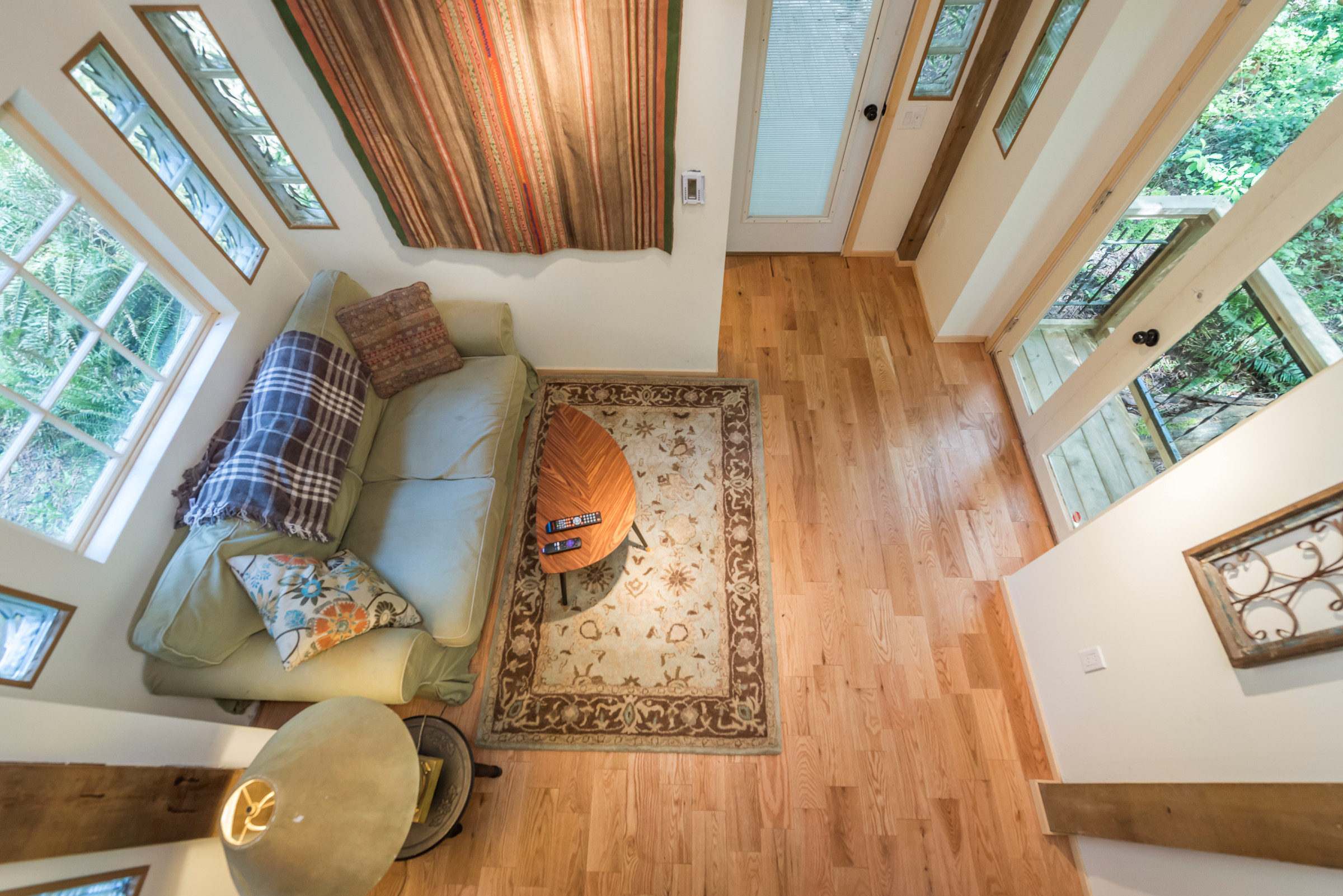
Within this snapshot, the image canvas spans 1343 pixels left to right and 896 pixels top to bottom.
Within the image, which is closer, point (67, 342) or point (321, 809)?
point (321, 809)

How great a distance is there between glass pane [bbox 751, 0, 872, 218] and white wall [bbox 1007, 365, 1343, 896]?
8.00 ft

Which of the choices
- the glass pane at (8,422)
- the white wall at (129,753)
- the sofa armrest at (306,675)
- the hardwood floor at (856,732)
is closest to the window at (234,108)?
the glass pane at (8,422)

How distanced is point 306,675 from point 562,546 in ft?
3.24

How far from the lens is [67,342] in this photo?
194cm

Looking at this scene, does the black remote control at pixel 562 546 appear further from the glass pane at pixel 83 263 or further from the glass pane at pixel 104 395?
the glass pane at pixel 83 263

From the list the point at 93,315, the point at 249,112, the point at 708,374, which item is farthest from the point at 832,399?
the point at 93,315

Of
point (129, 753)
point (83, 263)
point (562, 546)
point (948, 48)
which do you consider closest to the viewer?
point (129, 753)

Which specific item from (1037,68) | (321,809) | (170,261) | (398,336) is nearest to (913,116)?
(1037,68)

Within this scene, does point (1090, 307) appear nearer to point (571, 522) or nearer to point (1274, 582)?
point (1274, 582)

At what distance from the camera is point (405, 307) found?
2.74m

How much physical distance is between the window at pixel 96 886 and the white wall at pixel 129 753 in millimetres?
11

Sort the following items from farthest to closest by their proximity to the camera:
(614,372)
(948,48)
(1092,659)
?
(614,372), (948,48), (1092,659)

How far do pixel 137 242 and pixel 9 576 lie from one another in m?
1.22

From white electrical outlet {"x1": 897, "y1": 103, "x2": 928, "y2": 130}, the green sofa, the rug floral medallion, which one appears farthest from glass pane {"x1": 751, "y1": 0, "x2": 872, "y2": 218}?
the green sofa
